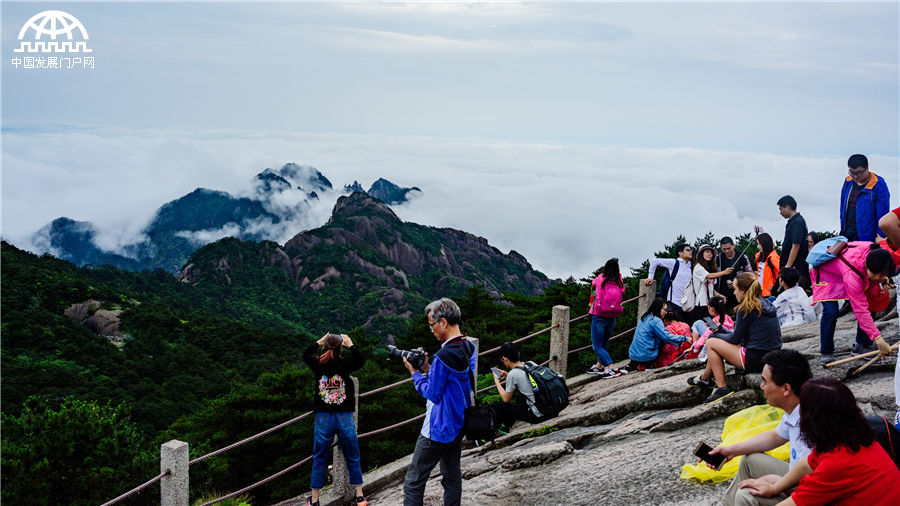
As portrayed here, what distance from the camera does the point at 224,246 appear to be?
91.5 metres

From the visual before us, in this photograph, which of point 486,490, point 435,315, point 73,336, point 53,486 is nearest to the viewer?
point 435,315

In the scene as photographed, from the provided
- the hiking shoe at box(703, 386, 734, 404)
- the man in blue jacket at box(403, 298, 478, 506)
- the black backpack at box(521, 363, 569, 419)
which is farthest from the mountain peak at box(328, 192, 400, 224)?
the man in blue jacket at box(403, 298, 478, 506)

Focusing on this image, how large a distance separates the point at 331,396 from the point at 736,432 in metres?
3.10

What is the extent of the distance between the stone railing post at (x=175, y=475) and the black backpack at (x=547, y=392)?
107 inches

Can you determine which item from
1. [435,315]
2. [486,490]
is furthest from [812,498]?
[486,490]

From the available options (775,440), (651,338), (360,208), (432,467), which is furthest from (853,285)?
(360,208)

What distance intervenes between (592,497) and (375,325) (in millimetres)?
71402

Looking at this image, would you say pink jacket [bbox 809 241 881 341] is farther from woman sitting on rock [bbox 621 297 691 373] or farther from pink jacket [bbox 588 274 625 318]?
pink jacket [bbox 588 274 625 318]

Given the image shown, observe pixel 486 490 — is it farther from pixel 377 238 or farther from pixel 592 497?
pixel 377 238

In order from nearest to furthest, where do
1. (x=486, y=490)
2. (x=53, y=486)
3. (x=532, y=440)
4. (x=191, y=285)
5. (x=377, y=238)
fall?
(x=486, y=490) < (x=532, y=440) < (x=53, y=486) < (x=191, y=285) < (x=377, y=238)

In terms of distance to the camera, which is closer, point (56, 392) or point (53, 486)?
point (53, 486)

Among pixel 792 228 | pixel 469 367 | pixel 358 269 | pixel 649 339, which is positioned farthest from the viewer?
pixel 358 269

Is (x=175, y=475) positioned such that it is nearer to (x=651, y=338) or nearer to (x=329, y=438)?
(x=329, y=438)

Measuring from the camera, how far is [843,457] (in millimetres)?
3107
